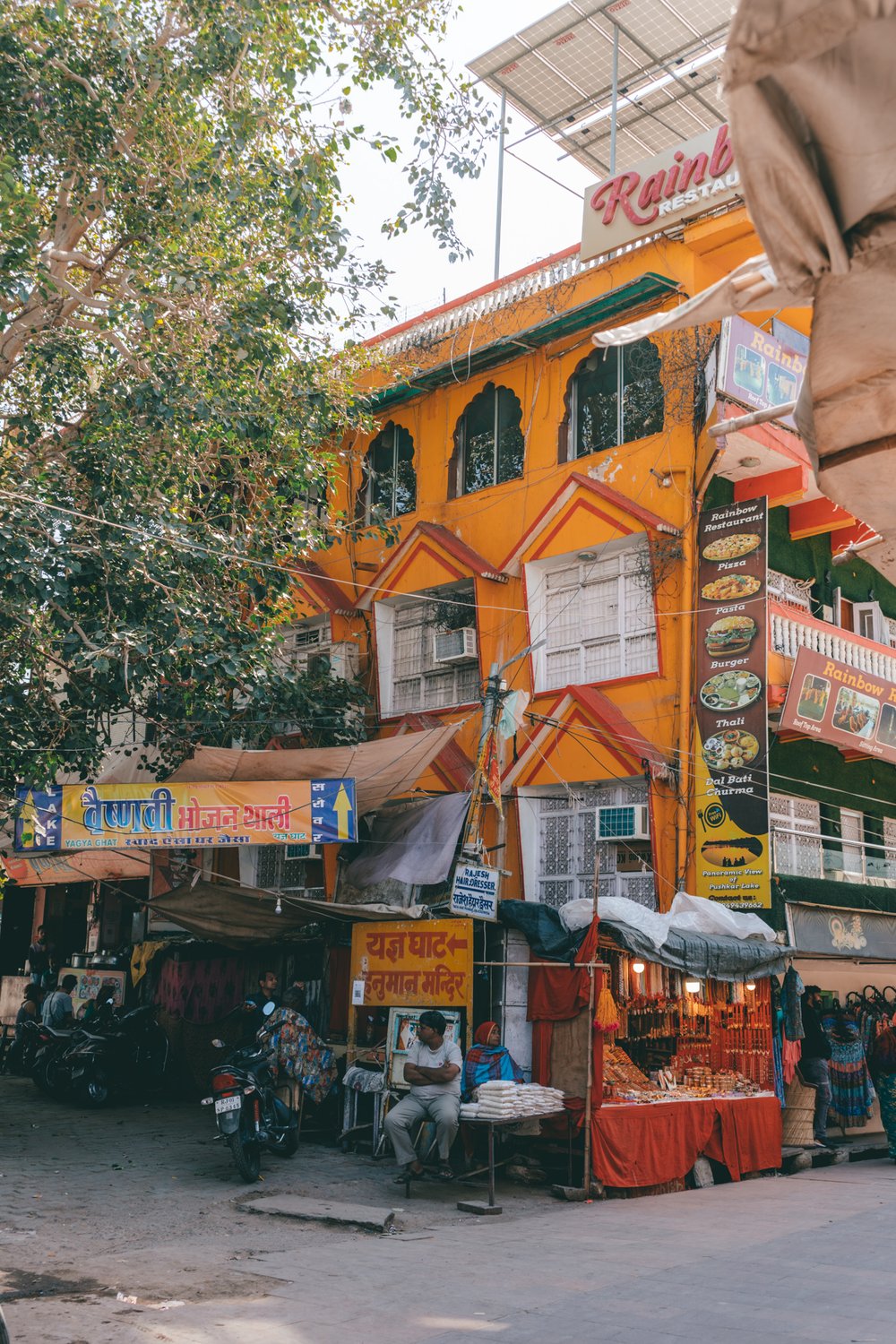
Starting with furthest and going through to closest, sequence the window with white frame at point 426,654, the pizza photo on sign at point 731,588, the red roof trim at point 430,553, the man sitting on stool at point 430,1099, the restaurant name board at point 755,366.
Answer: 1. the window with white frame at point 426,654
2. the red roof trim at point 430,553
3. the pizza photo on sign at point 731,588
4. the restaurant name board at point 755,366
5. the man sitting on stool at point 430,1099

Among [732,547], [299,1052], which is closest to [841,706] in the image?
[732,547]

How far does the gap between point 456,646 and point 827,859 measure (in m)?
5.61

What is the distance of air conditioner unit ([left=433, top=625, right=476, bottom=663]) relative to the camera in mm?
16672

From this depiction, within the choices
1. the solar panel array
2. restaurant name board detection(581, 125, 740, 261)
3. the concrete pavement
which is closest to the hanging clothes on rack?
the concrete pavement

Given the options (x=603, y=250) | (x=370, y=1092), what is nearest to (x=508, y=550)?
(x=603, y=250)

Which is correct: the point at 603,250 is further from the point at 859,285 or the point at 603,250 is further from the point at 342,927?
the point at 859,285

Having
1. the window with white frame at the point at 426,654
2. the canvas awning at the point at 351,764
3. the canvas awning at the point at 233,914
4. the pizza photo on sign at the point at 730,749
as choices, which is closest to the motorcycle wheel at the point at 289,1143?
the canvas awning at the point at 233,914

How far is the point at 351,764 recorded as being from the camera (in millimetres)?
14125

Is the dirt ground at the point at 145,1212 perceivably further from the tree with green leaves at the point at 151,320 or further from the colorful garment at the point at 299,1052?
Answer: the tree with green leaves at the point at 151,320

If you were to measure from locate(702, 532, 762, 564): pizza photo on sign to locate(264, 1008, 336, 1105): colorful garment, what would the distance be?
7.18 metres

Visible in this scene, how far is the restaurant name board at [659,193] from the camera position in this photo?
15.3m

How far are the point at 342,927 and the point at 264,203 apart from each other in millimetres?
8208

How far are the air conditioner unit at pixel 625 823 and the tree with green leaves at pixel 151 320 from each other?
173 inches

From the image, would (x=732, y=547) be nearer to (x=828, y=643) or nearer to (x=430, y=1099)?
(x=828, y=643)
